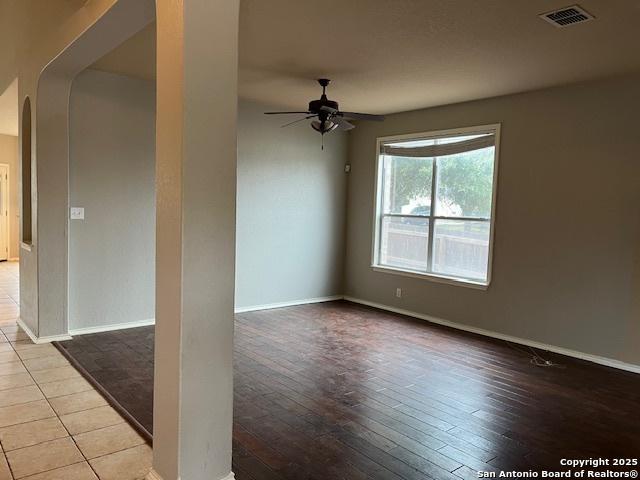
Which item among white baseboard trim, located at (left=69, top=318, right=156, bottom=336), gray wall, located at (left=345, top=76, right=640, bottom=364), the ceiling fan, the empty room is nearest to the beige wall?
the empty room

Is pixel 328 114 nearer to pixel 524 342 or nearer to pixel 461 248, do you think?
pixel 461 248

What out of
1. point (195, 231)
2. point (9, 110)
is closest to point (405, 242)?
point (195, 231)

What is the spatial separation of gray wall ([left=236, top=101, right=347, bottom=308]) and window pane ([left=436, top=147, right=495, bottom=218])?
162cm

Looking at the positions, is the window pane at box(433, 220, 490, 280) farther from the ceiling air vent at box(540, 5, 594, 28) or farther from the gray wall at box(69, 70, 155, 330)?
the gray wall at box(69, 70, 155, 330)

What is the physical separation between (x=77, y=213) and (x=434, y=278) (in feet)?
12.9

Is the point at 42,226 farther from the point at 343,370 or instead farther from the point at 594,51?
the point at 594,51

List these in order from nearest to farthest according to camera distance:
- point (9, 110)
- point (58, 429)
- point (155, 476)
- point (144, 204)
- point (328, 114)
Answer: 1. point (155, 476)
2. point (58, 429)
3. point (328, 114)
4. point (144, 204)
5. point (9, 110)

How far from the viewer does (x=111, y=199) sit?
4867 millimetres

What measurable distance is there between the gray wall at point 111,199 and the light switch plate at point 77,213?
40 mm

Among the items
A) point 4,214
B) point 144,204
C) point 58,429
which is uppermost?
point 144,204

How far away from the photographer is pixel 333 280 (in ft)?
22.5

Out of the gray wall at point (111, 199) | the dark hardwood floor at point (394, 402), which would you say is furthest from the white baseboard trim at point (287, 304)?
the gray wall at point (111, 199)

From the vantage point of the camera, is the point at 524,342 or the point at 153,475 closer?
the point at 153,475

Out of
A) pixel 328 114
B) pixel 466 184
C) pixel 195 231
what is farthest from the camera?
pixel 466 184
